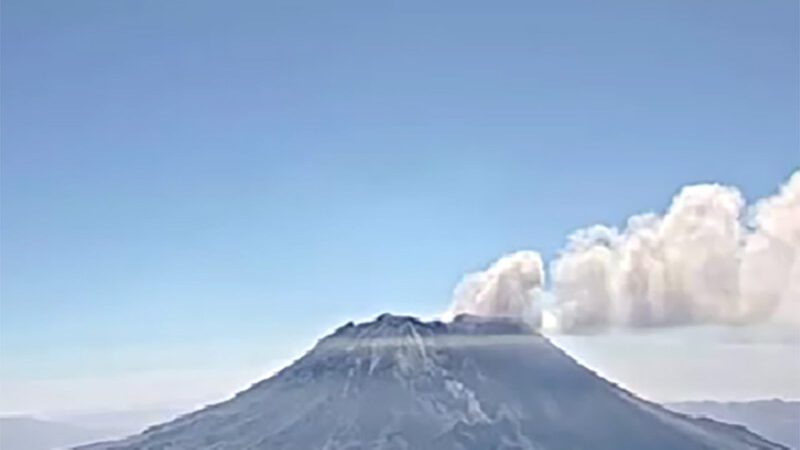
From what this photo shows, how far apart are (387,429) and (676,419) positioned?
107 ft

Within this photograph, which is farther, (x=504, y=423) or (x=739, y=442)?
(x=739, y=442)

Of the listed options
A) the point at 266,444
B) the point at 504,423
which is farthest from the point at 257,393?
the point at 504,423

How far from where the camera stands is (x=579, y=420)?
14500 cm

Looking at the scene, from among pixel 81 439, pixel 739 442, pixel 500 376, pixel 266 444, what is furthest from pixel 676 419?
pixel 81 439

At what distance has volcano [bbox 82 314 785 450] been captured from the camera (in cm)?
14162

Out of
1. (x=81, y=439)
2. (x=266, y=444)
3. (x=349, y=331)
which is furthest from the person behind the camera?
(x=81, y=439)

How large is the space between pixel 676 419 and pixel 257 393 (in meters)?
45.3

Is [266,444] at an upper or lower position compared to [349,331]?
lower

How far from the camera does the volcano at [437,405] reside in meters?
142

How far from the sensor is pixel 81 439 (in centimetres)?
19775

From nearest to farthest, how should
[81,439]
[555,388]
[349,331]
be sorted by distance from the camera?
[555,388] < [349,331] < [81,439]

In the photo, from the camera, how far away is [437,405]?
149875 mm

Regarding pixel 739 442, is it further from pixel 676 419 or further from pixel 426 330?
pixel 426 330

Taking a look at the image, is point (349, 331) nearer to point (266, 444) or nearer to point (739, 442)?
point (266, 444)
